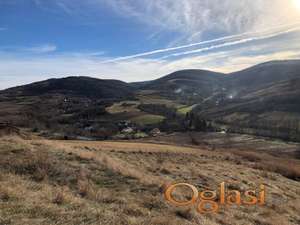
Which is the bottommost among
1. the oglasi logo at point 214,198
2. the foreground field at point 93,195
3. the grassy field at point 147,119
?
the grassy field at point 147,119

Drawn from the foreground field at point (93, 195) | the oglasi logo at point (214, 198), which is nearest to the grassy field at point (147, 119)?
the foreground field at point (93, 195)

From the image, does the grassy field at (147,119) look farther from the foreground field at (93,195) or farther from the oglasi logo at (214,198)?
the oglasi logo at (214,198)

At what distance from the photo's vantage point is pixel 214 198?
15.3 m

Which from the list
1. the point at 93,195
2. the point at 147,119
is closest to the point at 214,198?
the point at 93,195

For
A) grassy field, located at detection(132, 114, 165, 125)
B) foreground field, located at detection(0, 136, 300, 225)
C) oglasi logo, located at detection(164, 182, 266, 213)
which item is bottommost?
grassy field, located at detection(132, 114, 165, 125)

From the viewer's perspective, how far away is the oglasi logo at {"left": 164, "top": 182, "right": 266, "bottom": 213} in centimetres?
1306

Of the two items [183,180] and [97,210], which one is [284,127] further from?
[97,210]

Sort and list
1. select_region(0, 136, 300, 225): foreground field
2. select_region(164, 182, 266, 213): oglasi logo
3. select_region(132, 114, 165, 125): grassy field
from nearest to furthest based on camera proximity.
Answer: select_region(0, 136, 300, 225): foreground field, select_region(164, 182, 266, 213): oglasi logo, select_region(132, 114, 165, 125): grassy field

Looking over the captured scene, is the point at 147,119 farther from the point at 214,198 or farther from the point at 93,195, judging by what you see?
the point at 93,195

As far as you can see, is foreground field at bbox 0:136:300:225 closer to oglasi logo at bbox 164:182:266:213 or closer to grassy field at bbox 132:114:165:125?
oglasi logo at bbox 164:182:266:213

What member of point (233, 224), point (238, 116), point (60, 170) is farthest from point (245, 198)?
point (238, 116)

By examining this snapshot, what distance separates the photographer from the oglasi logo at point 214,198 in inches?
514

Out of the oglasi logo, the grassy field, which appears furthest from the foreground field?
the grassy field

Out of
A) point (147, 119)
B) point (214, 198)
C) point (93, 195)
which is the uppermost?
point (93, 195)
